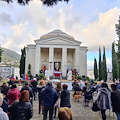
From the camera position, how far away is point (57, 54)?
30422 millimetres

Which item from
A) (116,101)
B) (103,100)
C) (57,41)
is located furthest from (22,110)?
(57,41)

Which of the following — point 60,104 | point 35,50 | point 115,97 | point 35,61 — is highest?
point 35,50

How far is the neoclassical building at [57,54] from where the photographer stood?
86.3 ft

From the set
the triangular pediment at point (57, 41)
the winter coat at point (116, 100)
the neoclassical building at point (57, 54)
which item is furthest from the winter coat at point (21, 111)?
the triangular pediment at point (57, 41)

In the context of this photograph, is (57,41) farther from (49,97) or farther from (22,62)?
(49,97)

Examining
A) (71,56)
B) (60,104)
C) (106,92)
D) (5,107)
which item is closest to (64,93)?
(60,104)

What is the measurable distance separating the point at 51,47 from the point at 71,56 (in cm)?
702

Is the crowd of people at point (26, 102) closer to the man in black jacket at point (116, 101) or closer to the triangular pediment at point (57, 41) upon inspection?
the man in black jacket at point (116, 101)

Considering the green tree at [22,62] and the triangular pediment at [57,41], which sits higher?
the triangular pediment at [57,41]

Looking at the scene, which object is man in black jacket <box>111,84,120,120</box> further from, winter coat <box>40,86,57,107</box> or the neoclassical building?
the neoclassical building

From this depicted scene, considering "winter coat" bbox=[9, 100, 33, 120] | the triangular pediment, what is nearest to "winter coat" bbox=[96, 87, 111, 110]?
"winter coat" bbox=[9, 100, 33, 120]

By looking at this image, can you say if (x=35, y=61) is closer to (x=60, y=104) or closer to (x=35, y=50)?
(x=35, y=50)

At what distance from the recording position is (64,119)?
6.06 feet

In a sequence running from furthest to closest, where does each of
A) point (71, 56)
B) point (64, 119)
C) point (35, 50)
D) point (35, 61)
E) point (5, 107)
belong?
point (71, 56) < point (35, 50) < point (35, 61) < point (5, 107) < point (64, 119)
